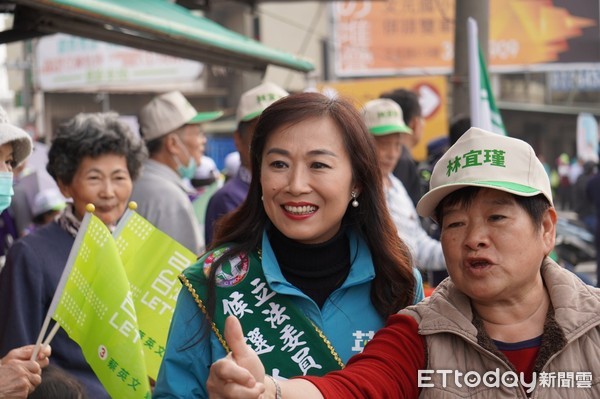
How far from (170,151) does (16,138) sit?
99.5 inches

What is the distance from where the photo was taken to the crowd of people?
2.67m

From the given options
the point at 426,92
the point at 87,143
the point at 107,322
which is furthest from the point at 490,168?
the point at 426,92

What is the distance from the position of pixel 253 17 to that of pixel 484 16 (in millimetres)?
2499

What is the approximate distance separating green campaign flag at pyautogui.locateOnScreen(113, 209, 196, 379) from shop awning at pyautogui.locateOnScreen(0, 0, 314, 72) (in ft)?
3.83

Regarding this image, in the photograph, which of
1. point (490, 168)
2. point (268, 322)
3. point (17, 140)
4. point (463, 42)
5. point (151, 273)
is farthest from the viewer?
point (463, 42)

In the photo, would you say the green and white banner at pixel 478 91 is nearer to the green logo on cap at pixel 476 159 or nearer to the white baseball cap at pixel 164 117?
the white baseball cap at pixel 164 117

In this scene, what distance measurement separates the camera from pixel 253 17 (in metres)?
9.18

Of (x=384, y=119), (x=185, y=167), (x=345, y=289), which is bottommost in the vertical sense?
(x=345, y=289)

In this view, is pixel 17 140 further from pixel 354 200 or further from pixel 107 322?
pixel 354 200

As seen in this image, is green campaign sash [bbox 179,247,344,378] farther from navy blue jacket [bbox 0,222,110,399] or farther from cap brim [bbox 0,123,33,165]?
navy blue jacket [bbox 0,222,110,399]

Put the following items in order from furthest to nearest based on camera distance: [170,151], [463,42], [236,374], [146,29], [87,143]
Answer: [463,42], [170,151], [146,29], [87,143], [236,374]

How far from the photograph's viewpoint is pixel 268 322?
3.12m

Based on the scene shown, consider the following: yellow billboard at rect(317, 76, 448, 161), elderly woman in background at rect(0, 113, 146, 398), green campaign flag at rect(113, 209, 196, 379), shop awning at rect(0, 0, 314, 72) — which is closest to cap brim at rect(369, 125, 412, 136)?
shop awning at rect(0, 0, 314, 72)

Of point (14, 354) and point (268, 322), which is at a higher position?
point (268, 322)
